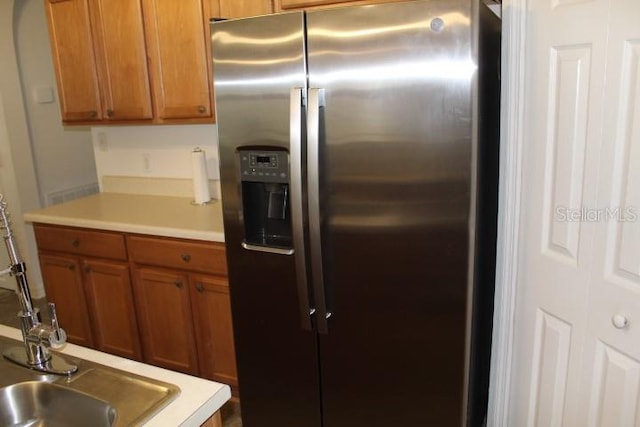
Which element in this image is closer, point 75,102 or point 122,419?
point 122,419

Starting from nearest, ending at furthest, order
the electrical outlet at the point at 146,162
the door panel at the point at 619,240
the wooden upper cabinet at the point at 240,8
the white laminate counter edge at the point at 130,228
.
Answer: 1. the door panel at the point at 619,240
2. the wooden upper cabinet at the point at 240,8
3. the white laminate counter edge at the point at 130,228
4. the electrical outlet at the point at 146,162

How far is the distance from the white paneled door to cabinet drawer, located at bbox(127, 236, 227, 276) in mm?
1269

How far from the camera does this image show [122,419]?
3.04 ft

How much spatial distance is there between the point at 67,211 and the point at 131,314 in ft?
2.31

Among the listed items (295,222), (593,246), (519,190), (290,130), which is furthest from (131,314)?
(593,246)

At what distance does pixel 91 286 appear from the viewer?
8.80 ft

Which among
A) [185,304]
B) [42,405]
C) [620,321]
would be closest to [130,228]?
[185,304]

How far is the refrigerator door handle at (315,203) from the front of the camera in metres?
1.60

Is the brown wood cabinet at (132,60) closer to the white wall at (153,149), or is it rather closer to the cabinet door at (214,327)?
the white wall at (153,149)

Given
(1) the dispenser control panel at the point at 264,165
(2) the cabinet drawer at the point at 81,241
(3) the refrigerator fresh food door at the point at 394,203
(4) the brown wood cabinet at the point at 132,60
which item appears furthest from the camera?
(2) the cabinet drawer at the point at 81,241

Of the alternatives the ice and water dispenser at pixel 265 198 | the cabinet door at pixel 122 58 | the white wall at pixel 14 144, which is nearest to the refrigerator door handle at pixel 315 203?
the ice and water dispenser at pixel 265 198

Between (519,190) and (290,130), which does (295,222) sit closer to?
(290,130)

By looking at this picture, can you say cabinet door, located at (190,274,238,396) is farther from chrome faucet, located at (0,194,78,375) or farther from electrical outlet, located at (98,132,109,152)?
electrical outlet, located at (98,132,109,152)

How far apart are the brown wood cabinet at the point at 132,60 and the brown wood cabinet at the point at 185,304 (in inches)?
26.0
